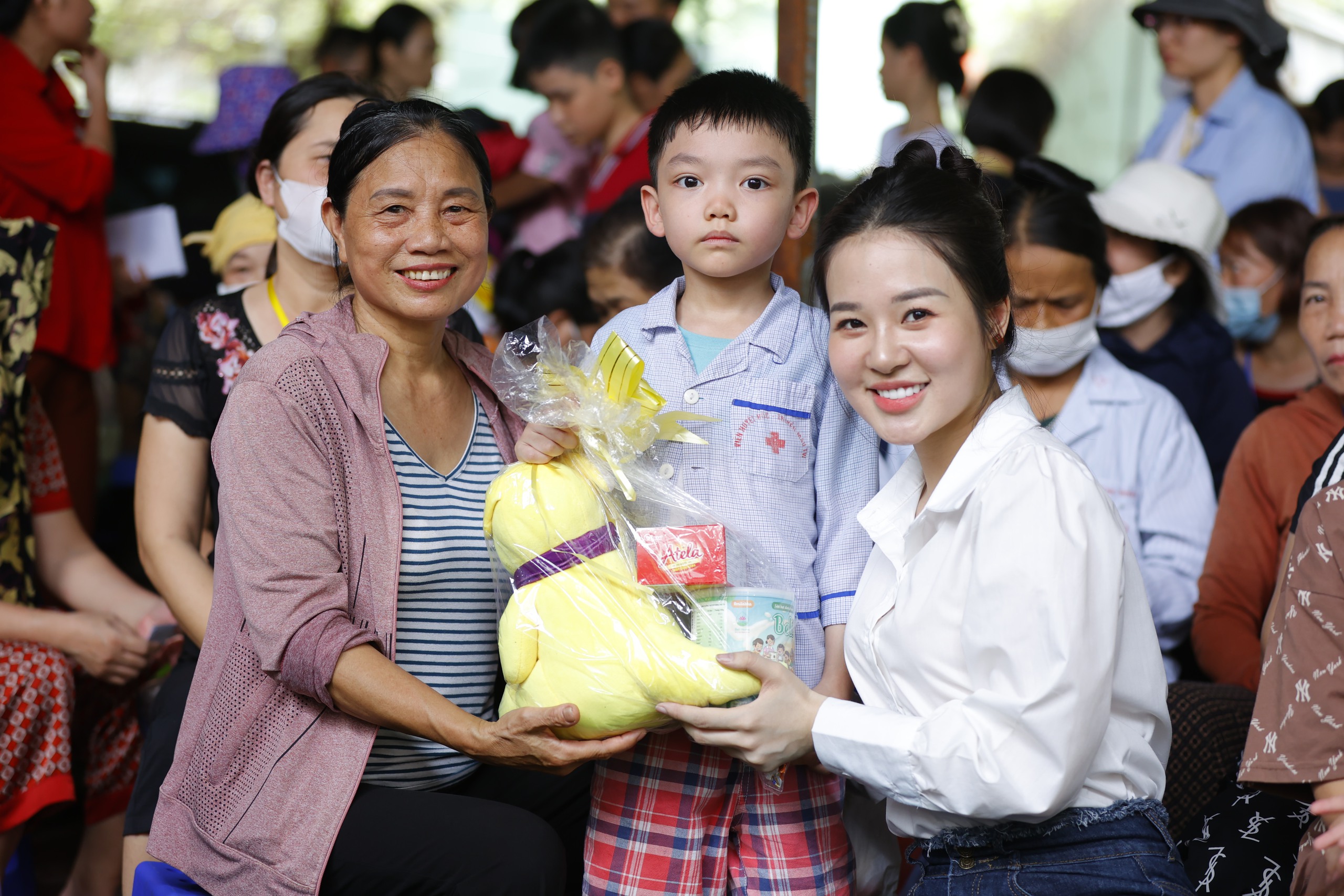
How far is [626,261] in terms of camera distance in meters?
3.52

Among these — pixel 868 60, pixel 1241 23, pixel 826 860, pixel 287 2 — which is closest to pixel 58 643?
pixel 826 860

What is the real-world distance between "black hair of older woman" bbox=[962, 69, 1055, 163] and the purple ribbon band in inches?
129

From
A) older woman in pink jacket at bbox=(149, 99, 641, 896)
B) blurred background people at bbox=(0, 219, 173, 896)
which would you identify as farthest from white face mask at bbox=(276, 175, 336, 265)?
blurred background people at bbox=(0, 219, 173, 896)

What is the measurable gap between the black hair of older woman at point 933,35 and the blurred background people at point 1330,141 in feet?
7.48

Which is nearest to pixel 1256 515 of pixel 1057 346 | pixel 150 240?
pixel 1057 346

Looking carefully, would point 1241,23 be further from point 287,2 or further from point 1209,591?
point 287,2

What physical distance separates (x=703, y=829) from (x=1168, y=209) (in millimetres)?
2592

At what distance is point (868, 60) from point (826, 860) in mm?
5163

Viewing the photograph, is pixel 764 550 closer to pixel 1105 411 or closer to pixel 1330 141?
pixel 1105 411

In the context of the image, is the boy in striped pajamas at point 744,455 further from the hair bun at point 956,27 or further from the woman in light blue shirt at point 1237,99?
the woman in light blue shirt at point 1237,99

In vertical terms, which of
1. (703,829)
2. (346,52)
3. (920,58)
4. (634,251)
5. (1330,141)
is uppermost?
(346,52)

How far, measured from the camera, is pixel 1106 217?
12.0 feet

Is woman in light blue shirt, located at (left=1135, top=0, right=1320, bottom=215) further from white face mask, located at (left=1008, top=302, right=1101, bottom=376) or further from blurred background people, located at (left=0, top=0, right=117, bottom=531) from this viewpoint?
blurred background people, located at (left=0, top=0, right=117, bottom=531)

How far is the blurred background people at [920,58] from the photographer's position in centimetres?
441
